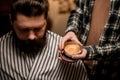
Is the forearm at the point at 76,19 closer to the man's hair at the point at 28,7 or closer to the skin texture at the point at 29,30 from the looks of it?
the skin texture at the point at 29,30

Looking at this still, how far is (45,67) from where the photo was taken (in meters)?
2.59

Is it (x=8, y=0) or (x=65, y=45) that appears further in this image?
(x=8, y=0)

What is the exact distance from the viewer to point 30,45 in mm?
2461

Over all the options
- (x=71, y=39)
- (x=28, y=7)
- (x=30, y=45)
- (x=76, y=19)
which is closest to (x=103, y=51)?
(x=71, y=39)

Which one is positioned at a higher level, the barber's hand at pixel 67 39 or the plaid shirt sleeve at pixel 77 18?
the plaid shirt sleeve at pixel 77 18

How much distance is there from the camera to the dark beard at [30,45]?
8.01ft

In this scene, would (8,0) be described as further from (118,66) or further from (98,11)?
(118,66)

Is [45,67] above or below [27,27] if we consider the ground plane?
below

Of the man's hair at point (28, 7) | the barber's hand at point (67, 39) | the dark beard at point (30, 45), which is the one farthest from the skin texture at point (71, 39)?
the man's hair at point (28, 7)

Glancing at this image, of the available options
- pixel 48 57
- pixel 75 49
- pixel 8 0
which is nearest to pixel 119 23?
pixel 75 49

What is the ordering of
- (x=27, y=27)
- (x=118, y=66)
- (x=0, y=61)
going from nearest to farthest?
(x=27, y=27) < (x=0, y=61) < (x=118, y=66)

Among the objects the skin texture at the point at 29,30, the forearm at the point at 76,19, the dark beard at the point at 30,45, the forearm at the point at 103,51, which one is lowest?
the forearm at the point at 103,51

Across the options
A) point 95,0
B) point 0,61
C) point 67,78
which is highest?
point 95,0

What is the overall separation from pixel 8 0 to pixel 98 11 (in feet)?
2.63
